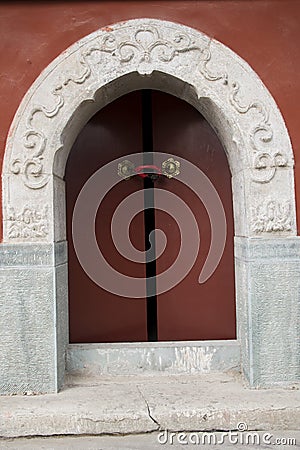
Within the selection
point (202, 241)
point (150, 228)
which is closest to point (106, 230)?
point (150, 228)

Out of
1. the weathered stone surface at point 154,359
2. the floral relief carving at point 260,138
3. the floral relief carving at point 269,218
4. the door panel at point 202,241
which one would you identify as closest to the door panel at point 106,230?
the door panel at point 202,241

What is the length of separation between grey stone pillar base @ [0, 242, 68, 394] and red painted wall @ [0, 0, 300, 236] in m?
0.80

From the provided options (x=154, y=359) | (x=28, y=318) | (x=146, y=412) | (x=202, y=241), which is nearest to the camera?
(x=146, y=412)

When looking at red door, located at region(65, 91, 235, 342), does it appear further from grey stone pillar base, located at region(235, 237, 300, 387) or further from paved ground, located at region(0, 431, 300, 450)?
paved ground, located at region(0, 431, 300, 450)

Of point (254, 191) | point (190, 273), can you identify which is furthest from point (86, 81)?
point (190, 273)

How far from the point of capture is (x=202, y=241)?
4098 mm

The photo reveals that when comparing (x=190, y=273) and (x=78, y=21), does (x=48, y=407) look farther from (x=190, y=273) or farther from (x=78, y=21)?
(x=78, y=21)

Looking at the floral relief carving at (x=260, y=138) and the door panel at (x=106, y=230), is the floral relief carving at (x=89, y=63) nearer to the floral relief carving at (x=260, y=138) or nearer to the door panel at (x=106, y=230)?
the floral relief carving at (x=260, y=138)

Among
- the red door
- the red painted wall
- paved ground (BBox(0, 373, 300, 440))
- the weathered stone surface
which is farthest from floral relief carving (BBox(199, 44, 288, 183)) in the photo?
paved ground (BBox(0, 373, 300, 440))

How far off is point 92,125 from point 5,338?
1.78 m

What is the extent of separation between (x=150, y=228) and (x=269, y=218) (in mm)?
1075

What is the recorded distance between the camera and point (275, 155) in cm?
338

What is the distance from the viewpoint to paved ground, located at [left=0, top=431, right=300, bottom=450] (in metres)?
2.90

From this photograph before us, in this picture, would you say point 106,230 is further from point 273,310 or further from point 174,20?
point 174,20
